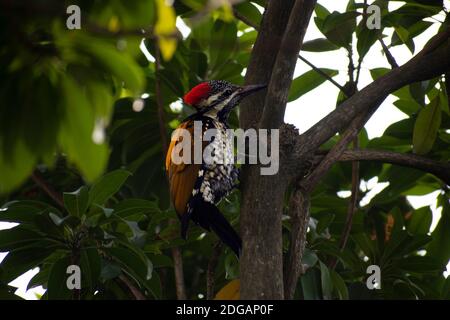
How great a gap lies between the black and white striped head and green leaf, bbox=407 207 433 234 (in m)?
1.31

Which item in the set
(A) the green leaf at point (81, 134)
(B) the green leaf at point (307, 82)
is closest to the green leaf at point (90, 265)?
(B) the green leaf at point (307, 82)

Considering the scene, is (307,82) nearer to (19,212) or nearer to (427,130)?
(427,130)

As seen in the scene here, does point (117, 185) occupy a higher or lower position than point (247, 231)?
higher

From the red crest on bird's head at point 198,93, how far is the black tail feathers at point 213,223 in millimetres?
646

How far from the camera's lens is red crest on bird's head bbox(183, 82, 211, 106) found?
396 centimetres

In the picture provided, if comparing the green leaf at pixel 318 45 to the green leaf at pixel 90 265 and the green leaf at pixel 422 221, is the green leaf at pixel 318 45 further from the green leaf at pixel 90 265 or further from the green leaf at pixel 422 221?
the green leaf at pixel 90 265

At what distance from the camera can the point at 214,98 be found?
4.04 meters

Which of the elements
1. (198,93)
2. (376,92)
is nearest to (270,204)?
(376,92)

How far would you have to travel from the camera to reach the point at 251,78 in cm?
318

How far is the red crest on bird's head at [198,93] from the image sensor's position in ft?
13.0

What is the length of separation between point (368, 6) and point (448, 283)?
160 cm

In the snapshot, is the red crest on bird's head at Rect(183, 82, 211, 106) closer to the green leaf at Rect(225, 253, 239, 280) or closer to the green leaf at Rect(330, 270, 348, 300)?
the green leaf at Rect(225, 253, 239, 280)
